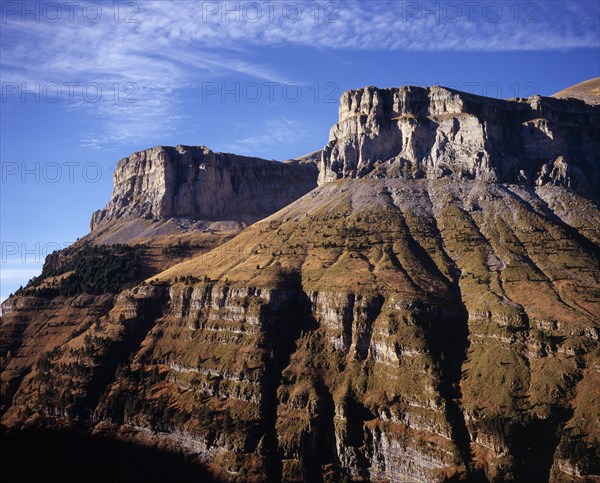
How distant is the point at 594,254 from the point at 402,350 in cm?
6946

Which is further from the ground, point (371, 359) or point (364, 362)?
point (371, 359)

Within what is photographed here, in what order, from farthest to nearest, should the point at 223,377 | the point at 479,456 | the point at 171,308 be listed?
the point at 171,308
the point at 223,377
the point at 479,456

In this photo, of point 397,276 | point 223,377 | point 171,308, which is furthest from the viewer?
point 171,308

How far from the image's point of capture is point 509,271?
536 feet

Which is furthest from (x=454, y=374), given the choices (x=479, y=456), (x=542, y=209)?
(x=542, y=209)

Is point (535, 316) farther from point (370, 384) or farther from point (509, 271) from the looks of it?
point (370, 384)

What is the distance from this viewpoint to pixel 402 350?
142500 mm

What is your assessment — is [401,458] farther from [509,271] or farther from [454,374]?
[509,271]

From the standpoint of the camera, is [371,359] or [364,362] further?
[371,359]

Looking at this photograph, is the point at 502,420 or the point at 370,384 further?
the point at 370,384

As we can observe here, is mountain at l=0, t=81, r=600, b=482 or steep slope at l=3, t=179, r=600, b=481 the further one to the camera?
steep slope at l=3, t=179, r=600, b=481

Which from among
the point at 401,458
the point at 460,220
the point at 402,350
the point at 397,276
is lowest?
the point at 401,458

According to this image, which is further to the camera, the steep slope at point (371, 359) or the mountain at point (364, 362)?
the steep slope at point (371, 359)

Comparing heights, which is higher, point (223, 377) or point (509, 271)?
point (509, 271)
